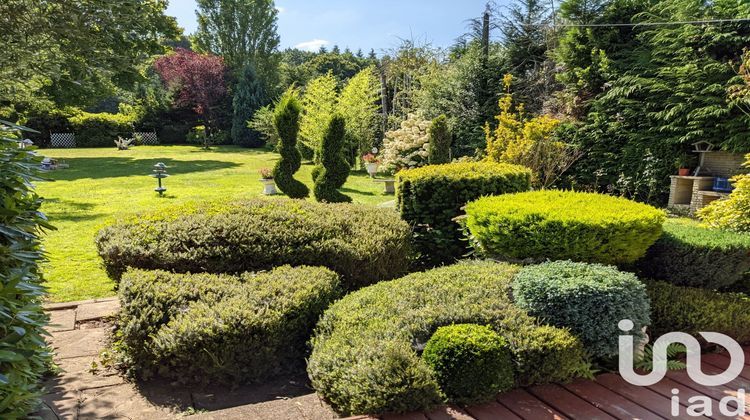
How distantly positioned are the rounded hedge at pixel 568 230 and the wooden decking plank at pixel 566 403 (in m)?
1.15

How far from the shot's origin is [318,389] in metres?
→ 2.28

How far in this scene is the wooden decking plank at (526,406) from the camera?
2.15 metres

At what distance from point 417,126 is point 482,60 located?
7.68 ft

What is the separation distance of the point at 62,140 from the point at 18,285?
77.9 ft

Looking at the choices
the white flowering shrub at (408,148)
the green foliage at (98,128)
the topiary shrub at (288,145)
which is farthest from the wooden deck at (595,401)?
the green foliage at (98,128)

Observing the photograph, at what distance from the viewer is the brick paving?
2152 mm

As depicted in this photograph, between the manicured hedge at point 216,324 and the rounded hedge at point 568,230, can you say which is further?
the rounded hedge at point 568,230

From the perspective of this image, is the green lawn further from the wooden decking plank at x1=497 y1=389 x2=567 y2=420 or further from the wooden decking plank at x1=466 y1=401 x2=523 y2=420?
the wooden decking plank at x1=497 y1=389 x2=567 y2=420

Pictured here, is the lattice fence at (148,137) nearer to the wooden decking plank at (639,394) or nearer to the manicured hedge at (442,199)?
the manicured hedge at (442,199)

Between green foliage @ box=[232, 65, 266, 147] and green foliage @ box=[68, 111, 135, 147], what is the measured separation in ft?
17.2

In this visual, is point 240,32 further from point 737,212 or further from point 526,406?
point 526,406

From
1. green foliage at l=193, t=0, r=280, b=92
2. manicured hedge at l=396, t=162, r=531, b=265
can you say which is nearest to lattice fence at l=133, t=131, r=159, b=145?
green foliage at l=193, t=0, r=280, b=92

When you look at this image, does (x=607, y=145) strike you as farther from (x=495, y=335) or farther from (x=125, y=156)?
(x=125, y=156)

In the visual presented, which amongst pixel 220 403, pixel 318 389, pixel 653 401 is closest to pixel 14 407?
pixel 220 403
